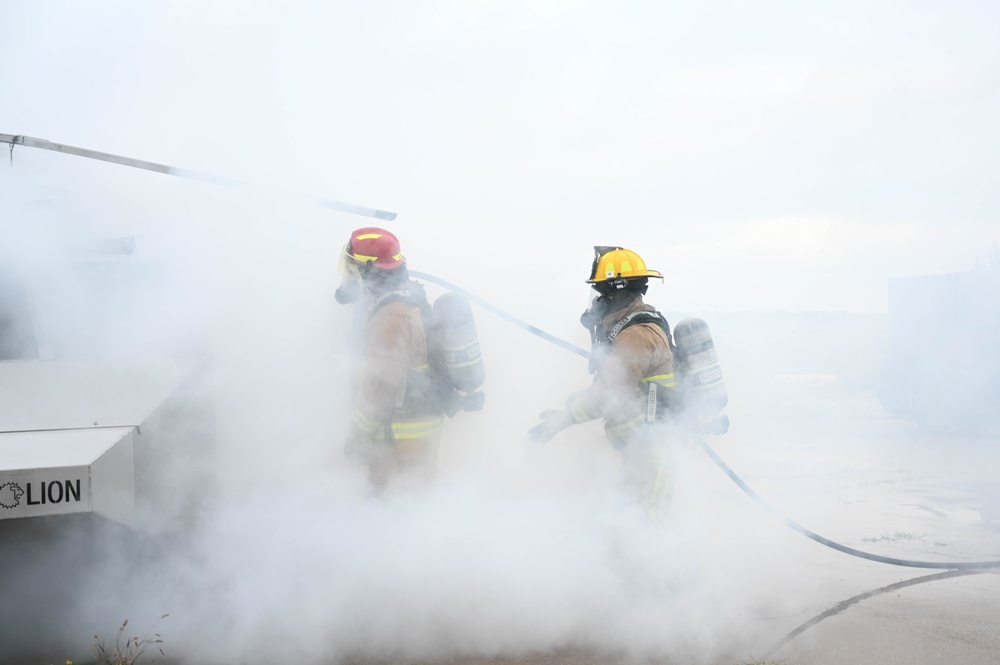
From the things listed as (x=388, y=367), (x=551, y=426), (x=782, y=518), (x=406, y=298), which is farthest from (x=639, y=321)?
(x=782, y=518)

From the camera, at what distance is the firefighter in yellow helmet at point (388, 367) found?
14.8 ft

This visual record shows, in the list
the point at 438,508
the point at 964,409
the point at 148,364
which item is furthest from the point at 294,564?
the point at 964,409

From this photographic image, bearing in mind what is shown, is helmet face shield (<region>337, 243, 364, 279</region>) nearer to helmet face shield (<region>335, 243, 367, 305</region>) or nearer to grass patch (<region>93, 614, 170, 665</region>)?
helmet face shield (<region>335, 243, 367, 305</region>)

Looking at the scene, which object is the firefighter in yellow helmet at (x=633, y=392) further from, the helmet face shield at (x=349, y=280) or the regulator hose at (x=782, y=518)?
the helmet face shield at (x=349, y=280)

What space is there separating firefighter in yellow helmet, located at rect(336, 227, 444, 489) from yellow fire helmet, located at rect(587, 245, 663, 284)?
3.38 feet

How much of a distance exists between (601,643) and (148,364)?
2.71 m

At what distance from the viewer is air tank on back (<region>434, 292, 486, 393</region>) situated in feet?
15.6

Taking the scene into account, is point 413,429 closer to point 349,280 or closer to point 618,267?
point 349,280

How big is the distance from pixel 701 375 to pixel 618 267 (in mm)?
803

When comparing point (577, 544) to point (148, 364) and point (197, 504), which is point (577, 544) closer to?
point (197, 504)

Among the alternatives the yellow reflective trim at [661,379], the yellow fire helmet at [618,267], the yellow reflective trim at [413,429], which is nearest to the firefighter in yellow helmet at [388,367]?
the yellow reflective trim at [413,429]

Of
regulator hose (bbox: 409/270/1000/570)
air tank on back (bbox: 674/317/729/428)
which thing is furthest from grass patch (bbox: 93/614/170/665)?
air tank on back (bbox: 674/317/729/428)

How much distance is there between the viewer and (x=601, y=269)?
492cm

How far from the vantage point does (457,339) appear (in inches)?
187
